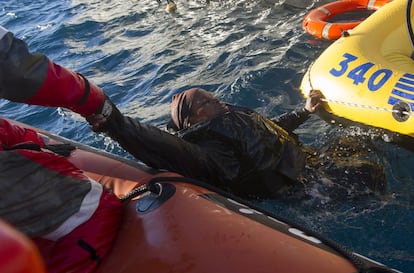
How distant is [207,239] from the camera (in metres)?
1.87

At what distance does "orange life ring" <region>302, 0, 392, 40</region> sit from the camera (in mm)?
5113

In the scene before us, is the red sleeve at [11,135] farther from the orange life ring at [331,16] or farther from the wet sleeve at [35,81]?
the orange life ring at [331,16]

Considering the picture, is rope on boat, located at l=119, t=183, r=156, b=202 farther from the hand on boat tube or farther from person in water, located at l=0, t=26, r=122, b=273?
the hand on boat tube

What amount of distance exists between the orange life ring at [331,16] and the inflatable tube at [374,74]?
0.77m

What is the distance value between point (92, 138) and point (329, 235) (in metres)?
2.91

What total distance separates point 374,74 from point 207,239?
2.44 metres

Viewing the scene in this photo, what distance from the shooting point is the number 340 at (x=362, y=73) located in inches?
142

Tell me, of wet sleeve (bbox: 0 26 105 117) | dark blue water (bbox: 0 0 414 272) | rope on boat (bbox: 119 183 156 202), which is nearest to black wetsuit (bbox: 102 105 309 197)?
dark blue water (bbox: 0 0 414 272)

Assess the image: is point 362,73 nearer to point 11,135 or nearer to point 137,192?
point 137,192

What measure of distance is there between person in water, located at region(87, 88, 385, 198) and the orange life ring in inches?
90.2

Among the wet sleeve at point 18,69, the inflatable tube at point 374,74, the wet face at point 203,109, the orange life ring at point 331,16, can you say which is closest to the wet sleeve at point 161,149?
the wet face at point 203,109

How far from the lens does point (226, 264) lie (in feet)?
5.73

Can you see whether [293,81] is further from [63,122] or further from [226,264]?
[226,264]

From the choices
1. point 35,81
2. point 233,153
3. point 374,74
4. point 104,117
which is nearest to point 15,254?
point 35,81
